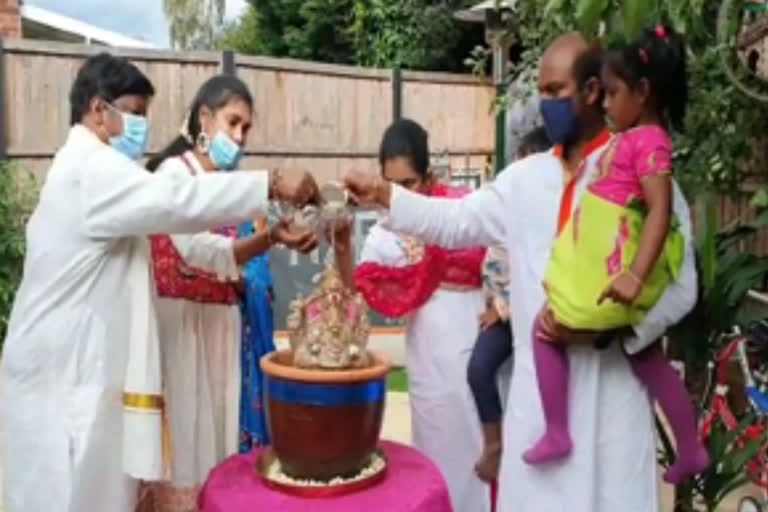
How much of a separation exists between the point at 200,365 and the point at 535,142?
113 centimetres

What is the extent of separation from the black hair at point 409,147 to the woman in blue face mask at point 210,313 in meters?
0.48

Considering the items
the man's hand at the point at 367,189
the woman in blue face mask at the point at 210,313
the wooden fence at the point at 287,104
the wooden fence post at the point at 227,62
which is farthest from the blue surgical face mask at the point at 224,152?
the wooden fence post at the point at 227,62

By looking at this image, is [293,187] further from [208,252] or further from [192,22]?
[192,22]

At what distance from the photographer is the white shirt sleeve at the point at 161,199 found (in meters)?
2.18

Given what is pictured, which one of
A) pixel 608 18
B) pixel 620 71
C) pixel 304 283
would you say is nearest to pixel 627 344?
pixel 620 71

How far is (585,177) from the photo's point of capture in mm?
2033

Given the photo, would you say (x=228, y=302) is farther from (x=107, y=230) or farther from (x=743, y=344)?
(x=743, y=344)

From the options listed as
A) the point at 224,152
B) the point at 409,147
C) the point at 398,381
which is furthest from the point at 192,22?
the point at 224,152

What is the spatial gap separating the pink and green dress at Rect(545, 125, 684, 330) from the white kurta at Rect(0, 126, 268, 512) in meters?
1.00

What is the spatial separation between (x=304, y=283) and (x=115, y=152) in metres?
4.60

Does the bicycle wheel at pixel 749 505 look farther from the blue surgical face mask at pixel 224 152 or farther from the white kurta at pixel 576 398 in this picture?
the blue surgical face mask at pixel 224 152

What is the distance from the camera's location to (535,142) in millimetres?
2850

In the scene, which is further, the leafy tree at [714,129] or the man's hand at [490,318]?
the leafy tree at [714,129]

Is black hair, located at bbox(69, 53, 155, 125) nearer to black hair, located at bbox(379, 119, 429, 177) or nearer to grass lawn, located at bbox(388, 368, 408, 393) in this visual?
black hair, located at bbox(379, 119, 429, 177)
